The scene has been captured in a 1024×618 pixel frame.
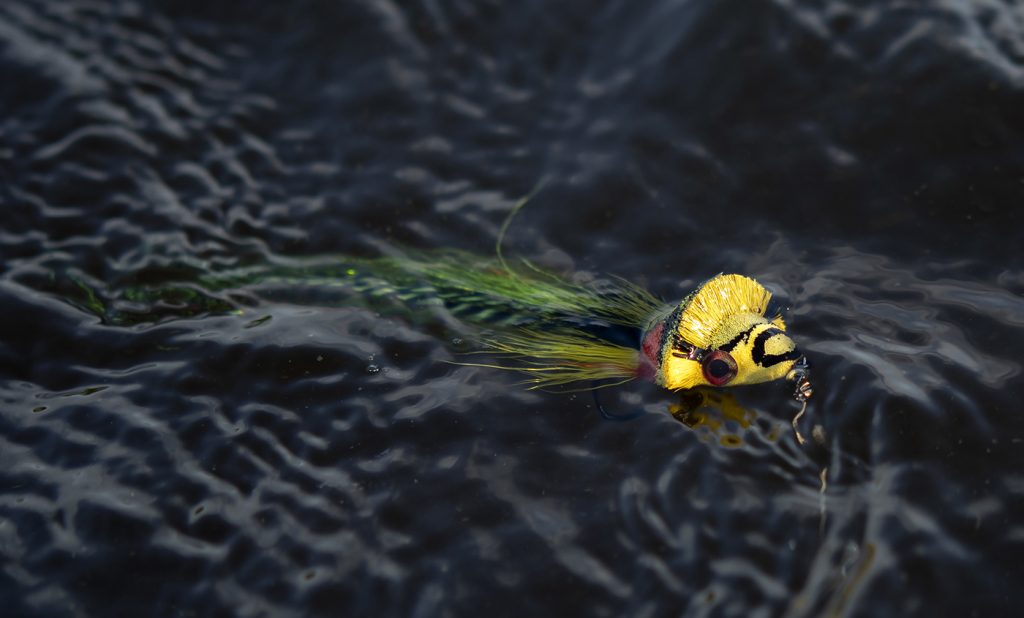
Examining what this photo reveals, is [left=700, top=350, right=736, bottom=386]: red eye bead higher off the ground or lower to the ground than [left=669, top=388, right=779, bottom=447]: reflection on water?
higher

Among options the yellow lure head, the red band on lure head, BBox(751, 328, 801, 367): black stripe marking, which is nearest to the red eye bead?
the yellow lure head

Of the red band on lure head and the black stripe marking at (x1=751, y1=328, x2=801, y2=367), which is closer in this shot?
the black stripe marking at (x1=751, y1=328, x2=801, y2=367)

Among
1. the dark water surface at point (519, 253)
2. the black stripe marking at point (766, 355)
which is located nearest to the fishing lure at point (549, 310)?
the black stripe marking at point (766, 355)

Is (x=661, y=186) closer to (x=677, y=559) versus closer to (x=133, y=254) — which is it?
(x=677, y=559)

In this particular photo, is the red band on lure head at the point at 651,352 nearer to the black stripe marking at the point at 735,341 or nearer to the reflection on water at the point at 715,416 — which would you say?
the reflection on water at the point at 715,416

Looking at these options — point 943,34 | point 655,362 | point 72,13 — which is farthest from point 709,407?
point 72,13

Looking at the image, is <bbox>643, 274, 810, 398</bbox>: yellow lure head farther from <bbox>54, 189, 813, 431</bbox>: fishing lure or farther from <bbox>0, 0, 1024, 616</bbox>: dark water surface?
<bbox>0, 0, 1024, 616</bbox>: dark water surface

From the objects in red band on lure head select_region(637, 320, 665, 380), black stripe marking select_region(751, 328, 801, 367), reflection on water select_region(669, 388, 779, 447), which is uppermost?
black stripe marking select_region(751, 328, 801, 367)
